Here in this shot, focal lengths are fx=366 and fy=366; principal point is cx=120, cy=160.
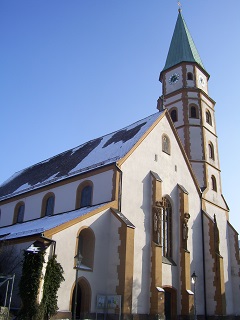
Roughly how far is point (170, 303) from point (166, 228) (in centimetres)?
524

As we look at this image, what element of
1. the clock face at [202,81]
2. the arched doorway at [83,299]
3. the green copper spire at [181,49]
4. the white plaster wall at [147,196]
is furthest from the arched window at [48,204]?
the green copper spire at [181,49]

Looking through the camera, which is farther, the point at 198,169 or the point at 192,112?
the point at 192,112

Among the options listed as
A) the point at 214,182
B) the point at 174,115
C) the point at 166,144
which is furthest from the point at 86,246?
the point at 174,115

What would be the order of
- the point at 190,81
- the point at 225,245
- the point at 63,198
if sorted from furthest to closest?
the point at 190,81 < the point at 225,245 < the point at 63,198

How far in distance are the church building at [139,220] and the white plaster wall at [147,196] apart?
78 mm

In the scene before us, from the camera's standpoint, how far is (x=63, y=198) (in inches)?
1086

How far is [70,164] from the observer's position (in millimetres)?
31172

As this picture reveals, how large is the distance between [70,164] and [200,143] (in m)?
13.0

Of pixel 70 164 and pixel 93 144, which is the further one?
pixel 93 144

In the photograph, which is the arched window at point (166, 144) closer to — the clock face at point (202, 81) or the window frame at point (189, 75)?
the window frame at point (189, 75)

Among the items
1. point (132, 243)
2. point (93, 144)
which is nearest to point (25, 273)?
point (132, 243)

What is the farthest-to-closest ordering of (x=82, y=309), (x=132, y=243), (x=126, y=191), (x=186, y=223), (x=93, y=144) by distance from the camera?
(x=93, y=144)
(x=186, y=223)
(x=126, y=191)
(x=132, y=243)
(x=82, y=309)

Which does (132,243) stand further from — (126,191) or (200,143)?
(200,143)

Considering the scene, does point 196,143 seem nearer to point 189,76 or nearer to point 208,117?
point 208,117
